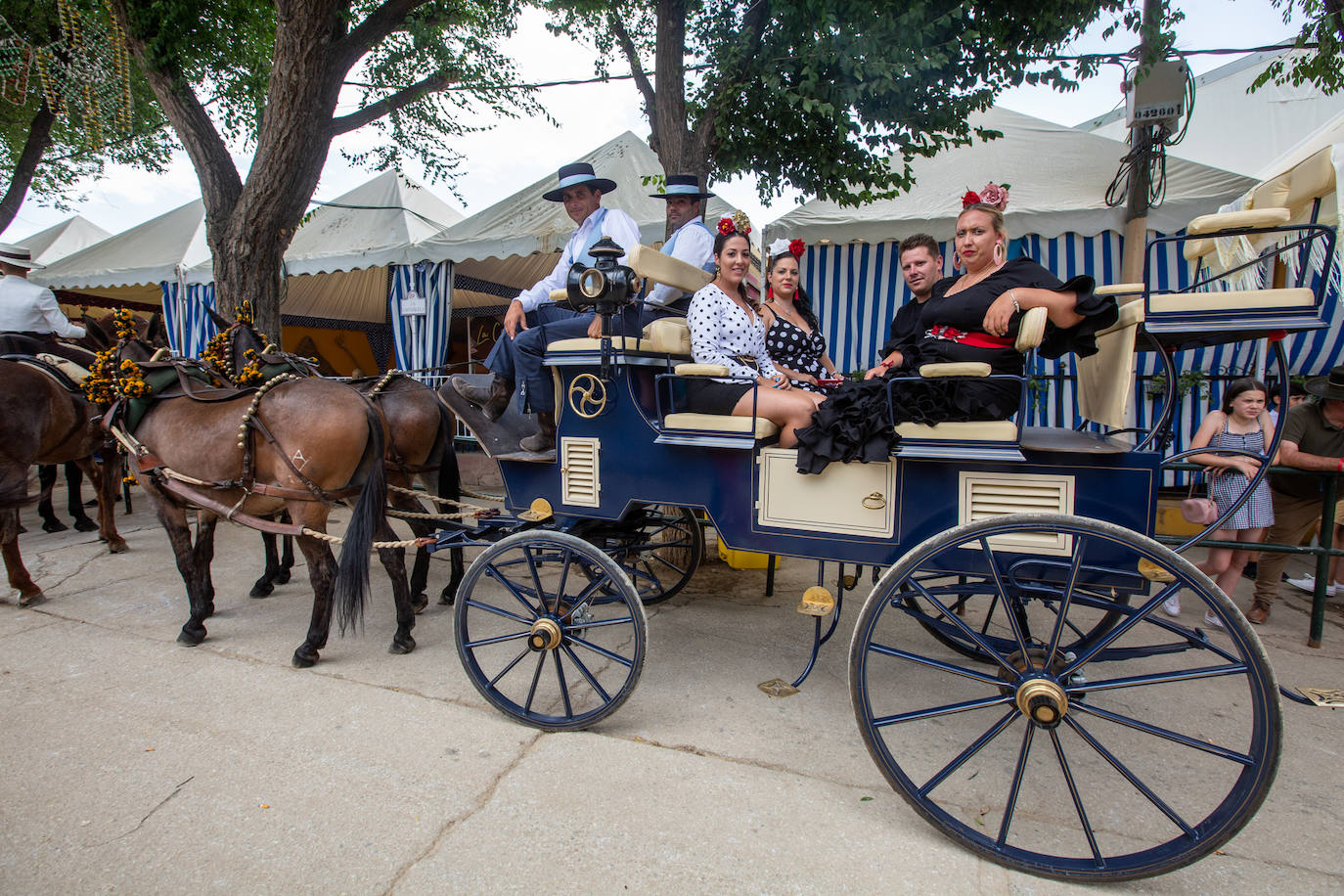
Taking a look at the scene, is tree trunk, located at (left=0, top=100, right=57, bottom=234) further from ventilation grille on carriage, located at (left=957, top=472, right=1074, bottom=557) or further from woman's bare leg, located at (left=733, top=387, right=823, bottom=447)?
ventilation grille on carriage, located at (left=957, top=472, right=1074, bottom=557)

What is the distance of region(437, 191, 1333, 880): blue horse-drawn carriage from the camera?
6.47 feet

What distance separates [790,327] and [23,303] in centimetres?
599

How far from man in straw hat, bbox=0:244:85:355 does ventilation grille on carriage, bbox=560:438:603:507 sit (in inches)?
199

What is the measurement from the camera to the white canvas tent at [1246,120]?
8234 mm

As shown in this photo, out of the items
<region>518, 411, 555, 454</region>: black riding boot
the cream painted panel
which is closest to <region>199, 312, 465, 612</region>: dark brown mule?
<region>518, 411, 555, 454</region>: black riding boot

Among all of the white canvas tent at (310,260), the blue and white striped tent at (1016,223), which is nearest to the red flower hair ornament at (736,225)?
the blue and white striped tent at (1016,223)

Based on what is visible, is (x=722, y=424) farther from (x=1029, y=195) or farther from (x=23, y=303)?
(x=23, y=303)

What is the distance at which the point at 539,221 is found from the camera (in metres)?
7.92

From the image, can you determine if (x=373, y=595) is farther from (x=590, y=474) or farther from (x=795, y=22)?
(x=795, y=22)

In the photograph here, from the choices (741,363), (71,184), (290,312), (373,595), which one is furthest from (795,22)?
(71,184)

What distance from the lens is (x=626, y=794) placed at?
2.38 metres

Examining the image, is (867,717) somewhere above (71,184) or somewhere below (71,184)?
below

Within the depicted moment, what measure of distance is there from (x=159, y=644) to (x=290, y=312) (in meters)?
8.66

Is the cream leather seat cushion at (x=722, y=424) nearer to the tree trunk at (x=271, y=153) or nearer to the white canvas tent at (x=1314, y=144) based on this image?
the white canvas tent at (x=1314, y=144)
